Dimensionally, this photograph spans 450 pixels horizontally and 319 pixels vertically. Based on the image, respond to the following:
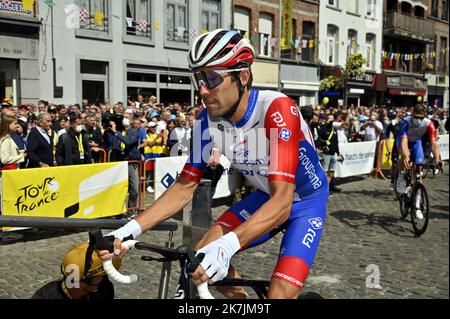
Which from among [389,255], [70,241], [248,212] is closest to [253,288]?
[248,212]

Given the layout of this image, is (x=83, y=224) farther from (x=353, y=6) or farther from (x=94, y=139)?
(x=94, y=139)

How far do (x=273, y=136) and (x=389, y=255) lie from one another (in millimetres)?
4635

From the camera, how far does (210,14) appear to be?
3.31m

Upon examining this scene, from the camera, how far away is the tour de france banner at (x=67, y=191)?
6.41 m

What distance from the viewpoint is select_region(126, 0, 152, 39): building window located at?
9.66ft

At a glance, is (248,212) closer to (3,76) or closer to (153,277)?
(153,277)

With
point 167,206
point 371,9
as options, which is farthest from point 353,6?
point 167,206

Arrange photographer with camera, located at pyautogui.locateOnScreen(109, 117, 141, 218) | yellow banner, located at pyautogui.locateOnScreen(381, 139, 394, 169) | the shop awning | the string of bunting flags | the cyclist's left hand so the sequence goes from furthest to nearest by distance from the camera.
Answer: the shop awning < the string of bunting flags < yellow banner, located at pyautogui.locateOnScreen(381, 139, 394, 169) < photographer with camera, located at pyautogui.locateOnScreen(109, 117, 141, 218) < the cyclist's left hand

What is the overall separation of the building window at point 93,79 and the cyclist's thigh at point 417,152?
6194 millimetres

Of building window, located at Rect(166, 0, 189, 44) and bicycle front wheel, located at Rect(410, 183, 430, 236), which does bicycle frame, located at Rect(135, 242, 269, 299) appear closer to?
building window, located at Rect(166, 0, 189, 44)

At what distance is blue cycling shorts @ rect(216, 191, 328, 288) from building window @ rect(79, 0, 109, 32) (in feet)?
4.78

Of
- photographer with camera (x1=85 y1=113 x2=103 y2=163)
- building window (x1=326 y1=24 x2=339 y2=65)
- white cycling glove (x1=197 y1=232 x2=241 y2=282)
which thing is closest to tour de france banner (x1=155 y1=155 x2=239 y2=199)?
photographer with camera (x1=85 y1=113 x2=103 y2=163)

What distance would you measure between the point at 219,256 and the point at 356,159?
11.6 meters

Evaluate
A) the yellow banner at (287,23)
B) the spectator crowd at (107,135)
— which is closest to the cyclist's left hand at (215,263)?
the yellow banner at (287,23)
